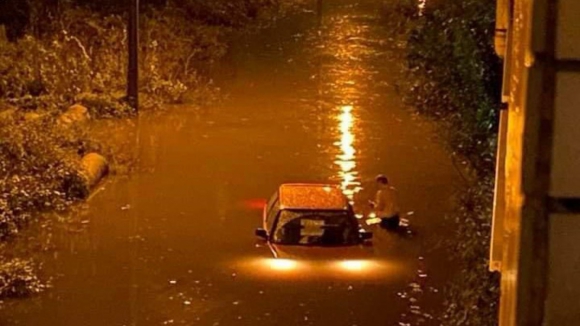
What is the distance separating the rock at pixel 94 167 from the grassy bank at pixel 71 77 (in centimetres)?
13

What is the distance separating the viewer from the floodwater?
38.3 feet

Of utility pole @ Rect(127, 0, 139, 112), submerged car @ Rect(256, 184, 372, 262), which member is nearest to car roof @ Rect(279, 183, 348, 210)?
submerged car @ Rect(256, 184, 372, 262)

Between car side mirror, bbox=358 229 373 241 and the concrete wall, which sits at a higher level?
the concrete wall

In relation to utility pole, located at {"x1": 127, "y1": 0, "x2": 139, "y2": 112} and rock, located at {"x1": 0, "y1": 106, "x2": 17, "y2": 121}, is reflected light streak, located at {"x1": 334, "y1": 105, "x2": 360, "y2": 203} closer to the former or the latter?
utility pole, located at {"x1": 127, "y1": 0, "x2": 139, "y2": 112}

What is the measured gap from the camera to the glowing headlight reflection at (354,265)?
42.2 feet

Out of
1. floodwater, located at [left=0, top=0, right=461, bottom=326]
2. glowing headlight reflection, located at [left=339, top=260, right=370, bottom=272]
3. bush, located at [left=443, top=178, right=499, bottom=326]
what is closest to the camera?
bush, located at [left=443, top=178, right=499, bottom=326]

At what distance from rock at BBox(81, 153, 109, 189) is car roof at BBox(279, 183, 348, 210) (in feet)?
9.98

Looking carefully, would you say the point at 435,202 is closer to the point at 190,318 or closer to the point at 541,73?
the point at 190,318

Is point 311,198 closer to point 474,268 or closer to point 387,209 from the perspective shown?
point 387,209

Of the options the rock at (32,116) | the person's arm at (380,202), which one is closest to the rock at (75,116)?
the rock at (32,116)

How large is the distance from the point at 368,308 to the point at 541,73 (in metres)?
10.4

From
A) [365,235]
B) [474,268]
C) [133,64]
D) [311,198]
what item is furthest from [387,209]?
[133,64]

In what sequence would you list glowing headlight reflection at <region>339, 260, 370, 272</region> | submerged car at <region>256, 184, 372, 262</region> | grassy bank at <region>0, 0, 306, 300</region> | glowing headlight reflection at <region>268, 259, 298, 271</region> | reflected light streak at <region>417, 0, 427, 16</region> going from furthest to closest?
Answer: 1. reflected light streak at <region>417, 0, 427, 16</region>
2. grassy bank at <region>0, 0, 306, 300</region>
3. submerged car at <region>256, 184, 372, 262</region>
4. glowing headlight reflection at <region>339, 260, 370, 272</region>
5. glowing headlight reflection at <region>268, 259, 298, 271</region>

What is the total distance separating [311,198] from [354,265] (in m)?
1.09
